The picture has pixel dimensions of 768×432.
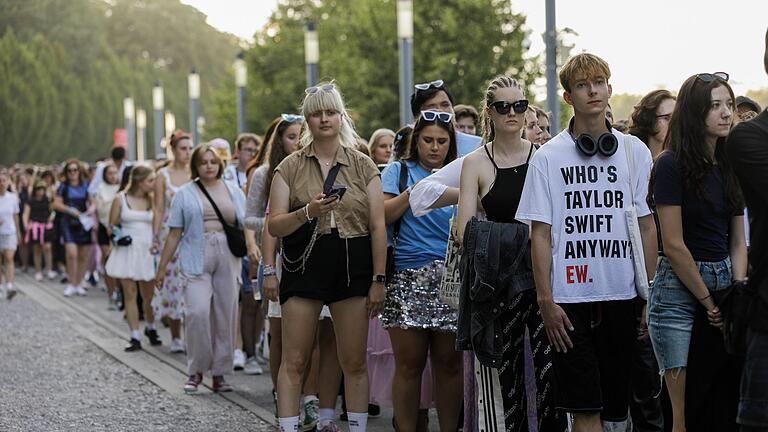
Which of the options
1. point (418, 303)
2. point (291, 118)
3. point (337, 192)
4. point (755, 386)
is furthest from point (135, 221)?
point (755, 386)

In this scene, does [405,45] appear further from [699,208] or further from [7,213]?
[699,208]

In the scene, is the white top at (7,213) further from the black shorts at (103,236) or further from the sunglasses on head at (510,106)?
the sunglasses on head at (510,106)

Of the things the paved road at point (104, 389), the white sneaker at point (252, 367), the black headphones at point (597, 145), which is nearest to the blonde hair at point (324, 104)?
the black headphones at point (597, 145)

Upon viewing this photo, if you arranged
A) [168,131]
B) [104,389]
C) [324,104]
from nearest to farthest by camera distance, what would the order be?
[324,104] < [104,389] < [168,131]

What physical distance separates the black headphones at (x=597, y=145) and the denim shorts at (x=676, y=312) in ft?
2.02

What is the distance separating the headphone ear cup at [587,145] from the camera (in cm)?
590

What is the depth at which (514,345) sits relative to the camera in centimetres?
649

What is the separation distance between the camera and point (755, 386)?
4.41 metres

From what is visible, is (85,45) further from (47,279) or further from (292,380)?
(292,380)

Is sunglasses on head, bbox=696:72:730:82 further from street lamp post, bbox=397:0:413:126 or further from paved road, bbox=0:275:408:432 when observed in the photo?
street lamp post, bbox=397:0:413:126

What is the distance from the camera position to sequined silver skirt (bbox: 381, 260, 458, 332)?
7.57 m

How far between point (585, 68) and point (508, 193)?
846mm

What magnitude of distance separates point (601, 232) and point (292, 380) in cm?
225

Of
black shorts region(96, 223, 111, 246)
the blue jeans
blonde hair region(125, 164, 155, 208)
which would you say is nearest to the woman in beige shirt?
the blue jeans
